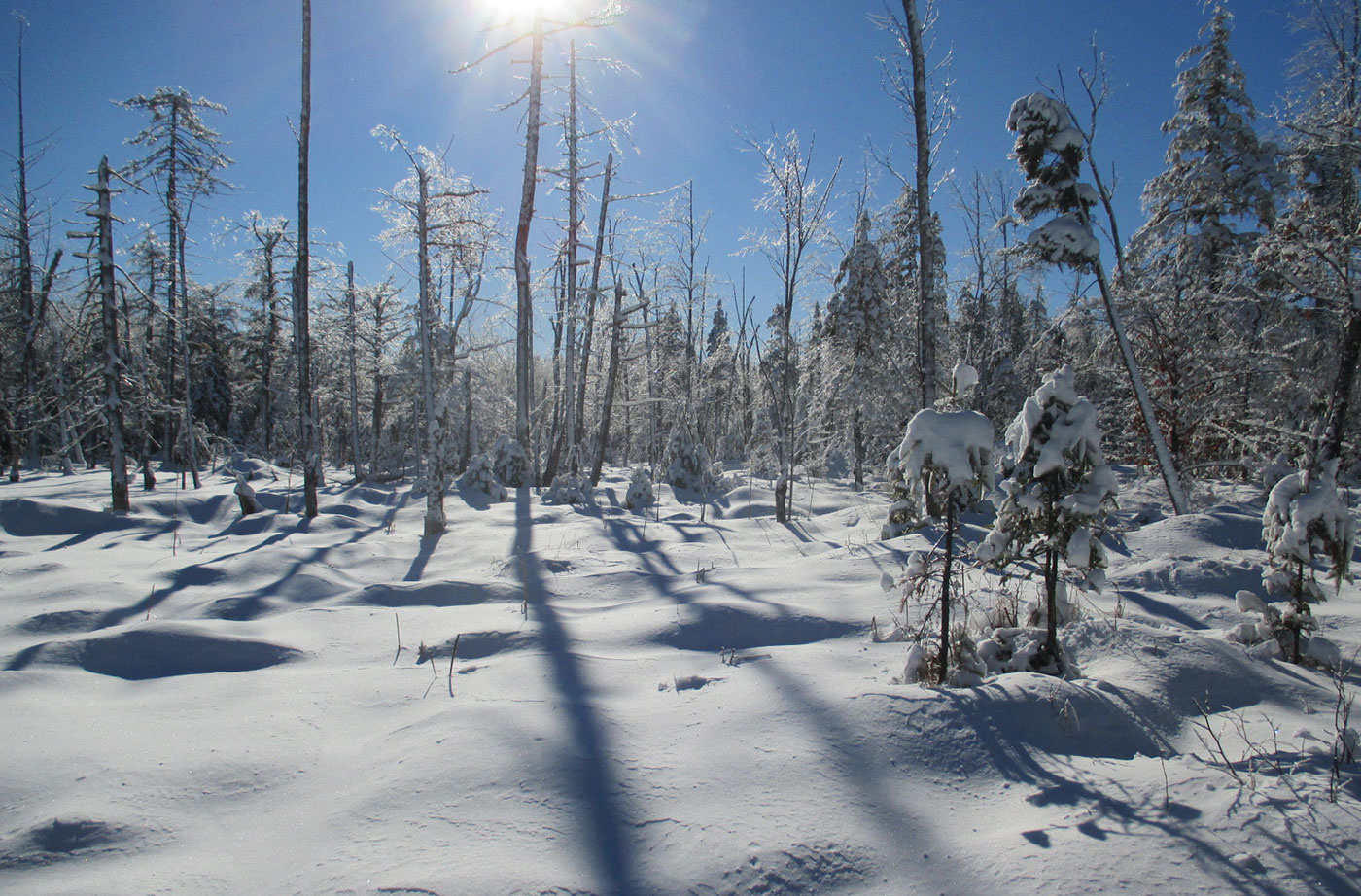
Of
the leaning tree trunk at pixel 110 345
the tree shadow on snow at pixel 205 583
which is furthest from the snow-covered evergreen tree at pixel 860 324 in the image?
the leaning tree trunk at pixel 110 345

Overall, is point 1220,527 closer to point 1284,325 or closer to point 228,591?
point 1284,325

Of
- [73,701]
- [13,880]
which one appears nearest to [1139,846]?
[13,880]

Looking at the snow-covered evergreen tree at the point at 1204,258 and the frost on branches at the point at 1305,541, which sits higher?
the snow-covered evergreen tree at the point at 1204,258

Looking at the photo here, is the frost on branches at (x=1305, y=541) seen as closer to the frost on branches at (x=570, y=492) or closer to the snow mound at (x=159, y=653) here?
the snow mound at (x=159, y=653)

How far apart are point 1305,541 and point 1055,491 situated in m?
2.08

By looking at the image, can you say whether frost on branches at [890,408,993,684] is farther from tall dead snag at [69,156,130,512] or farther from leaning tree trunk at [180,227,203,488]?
leaning tree trunk at [180,227,203,488]

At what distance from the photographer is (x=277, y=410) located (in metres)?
36.1

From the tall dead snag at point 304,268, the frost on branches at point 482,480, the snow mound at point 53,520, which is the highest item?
the tall dead snag at point 304,268

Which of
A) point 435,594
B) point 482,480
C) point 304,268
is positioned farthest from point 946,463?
point 482,480

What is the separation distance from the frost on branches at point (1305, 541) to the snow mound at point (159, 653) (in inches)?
268

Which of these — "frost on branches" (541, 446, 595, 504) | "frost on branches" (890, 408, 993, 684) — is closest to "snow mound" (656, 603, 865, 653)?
"frost on branches" (890, 408, 993, 684)

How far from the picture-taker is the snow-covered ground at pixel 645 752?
6.43ft

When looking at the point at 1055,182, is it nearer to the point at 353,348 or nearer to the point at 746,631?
the point at 746,631

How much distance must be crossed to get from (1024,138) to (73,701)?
1261 centimetres
